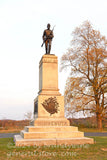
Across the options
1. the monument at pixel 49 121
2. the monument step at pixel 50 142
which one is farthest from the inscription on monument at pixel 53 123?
the monument step at pixel 50 142

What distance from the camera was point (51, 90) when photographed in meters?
11.7

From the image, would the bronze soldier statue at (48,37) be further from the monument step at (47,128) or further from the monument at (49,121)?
the monument step at (47,128)

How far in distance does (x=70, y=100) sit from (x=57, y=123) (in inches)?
499

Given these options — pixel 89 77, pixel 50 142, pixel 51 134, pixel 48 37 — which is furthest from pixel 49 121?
pixel 89 77

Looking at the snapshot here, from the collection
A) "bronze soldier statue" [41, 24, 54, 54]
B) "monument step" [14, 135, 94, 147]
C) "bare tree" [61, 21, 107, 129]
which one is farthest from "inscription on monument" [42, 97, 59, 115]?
"bare tree" [61, 21, 107, 129]

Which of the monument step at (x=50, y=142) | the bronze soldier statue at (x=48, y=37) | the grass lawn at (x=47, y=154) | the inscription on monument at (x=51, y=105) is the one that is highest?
the bronze soldier statue at (x=48, y=37)

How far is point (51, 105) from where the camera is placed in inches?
436

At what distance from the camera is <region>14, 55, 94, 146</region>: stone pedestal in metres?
8.34

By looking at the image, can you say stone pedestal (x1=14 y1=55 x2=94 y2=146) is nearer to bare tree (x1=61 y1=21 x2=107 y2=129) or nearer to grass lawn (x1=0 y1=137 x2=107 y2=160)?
grass lawn (x1=0 y1=137 x2=107 y2=160)

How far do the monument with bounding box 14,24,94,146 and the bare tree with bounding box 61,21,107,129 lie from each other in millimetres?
10830

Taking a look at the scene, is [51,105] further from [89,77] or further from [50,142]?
[89,77]

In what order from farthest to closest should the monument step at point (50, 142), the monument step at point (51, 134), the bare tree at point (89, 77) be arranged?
the bare tree at point (89, 77)
the monument step at point (51, 134)
the monument step at point (50, 142)

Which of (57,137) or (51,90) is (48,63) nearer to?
(51,90)

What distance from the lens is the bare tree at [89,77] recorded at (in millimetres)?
22547
